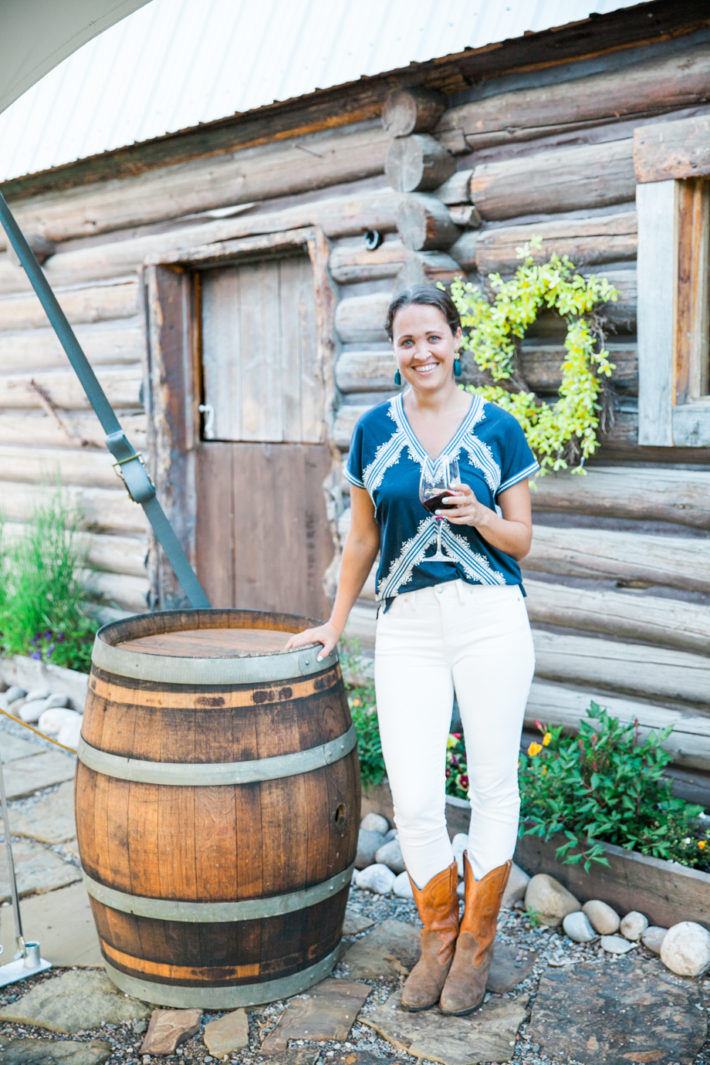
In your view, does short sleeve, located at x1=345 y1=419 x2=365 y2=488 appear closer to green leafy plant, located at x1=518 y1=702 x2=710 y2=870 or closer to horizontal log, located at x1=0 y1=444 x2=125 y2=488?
green leafy plant, located at x1=518 y1=702 x2=710 y2=870

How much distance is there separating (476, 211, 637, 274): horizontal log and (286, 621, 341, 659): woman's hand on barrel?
71.9 inches

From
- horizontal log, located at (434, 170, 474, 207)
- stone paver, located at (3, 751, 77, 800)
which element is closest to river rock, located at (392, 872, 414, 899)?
stone paver, located at (3, 751, 77, 800)

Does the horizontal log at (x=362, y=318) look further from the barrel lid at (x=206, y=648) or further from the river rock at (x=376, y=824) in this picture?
the river rock at (x=376, y=824)

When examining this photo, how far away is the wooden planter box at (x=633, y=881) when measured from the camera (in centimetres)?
307

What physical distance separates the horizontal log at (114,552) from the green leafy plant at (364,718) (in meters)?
1.83

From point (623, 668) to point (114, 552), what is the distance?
3.46m

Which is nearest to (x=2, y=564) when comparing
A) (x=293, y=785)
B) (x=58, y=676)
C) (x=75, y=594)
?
(x=75, y=594)

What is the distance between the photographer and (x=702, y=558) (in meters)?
3.60

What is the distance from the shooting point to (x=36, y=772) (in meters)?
4.75

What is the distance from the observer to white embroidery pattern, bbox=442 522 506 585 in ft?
8.50

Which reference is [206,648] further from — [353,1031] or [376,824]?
[376,824]

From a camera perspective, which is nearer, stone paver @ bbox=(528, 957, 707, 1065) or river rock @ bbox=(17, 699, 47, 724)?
stone paver @ bbox=(528, 957, 707, 1065)

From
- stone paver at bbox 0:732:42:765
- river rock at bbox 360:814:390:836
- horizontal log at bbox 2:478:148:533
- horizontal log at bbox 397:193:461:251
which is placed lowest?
river rock at bbox 360:814:390:836

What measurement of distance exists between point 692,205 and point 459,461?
63.9 inches
